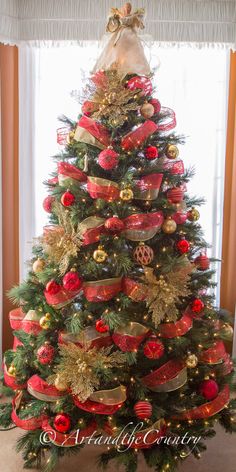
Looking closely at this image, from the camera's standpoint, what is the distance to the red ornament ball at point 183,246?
1.72 meters

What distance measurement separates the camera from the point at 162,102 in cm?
260

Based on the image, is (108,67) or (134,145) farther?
(108,67)

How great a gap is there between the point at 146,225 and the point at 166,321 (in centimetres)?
41

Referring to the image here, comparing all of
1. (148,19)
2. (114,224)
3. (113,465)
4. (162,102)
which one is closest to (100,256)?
(114,224)

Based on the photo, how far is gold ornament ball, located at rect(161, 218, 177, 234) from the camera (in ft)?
5.52

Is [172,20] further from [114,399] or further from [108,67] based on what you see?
[114,399]

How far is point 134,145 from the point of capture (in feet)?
5.48

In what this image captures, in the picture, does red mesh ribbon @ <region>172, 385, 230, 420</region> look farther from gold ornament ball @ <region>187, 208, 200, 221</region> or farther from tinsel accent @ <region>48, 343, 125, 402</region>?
gold ornament ball @ <region>187, 208, 200, 221</region>

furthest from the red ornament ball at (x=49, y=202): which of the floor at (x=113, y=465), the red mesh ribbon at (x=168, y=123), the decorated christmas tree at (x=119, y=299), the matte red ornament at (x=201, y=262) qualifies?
the floor at (x=113, y=465)

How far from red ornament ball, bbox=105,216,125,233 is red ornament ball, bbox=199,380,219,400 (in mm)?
794

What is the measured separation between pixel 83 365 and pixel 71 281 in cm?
33

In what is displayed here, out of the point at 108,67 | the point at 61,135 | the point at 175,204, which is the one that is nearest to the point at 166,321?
the point at 175,204

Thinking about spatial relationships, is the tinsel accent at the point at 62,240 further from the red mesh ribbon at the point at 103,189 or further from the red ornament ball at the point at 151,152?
the red ornament ball at the point at 151,152

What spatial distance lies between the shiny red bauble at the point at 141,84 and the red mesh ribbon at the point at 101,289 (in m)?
0.79
